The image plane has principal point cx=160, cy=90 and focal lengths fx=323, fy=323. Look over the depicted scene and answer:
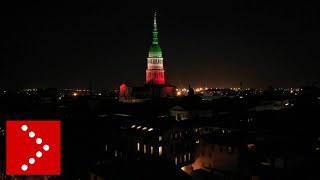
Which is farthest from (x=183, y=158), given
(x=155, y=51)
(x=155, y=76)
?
(x=155, y=51)

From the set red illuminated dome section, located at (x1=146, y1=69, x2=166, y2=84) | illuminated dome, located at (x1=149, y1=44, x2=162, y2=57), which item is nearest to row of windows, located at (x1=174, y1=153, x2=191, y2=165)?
red illuminated dome section, located at (x1=146, y1=69, x2=166, y2=84)

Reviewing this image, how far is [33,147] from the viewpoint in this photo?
3.81m

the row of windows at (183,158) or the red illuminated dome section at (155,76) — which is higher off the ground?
the red illuminated dome section at (155,76)

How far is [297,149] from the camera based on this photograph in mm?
22625

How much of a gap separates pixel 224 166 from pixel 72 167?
11227 mm

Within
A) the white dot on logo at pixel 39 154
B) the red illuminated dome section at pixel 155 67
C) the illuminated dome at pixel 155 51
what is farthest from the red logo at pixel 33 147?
the illuminated dome at pixel 155 51

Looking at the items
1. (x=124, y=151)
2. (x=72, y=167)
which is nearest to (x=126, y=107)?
(x=124, y=151)

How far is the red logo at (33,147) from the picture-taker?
12.4 feet

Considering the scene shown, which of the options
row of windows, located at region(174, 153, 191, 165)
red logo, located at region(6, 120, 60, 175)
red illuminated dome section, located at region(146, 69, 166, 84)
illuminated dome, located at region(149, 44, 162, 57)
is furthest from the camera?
illuminated dome, located at region(149, 44, 162, 57)

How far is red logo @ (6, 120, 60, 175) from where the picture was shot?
12.4 ft

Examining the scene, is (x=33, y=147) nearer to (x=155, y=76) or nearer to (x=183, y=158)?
(x=183, y=158)

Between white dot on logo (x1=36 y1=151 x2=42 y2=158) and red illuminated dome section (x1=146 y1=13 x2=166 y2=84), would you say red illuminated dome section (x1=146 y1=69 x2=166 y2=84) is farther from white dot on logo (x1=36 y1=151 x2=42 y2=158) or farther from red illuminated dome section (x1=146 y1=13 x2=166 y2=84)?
white dot on logo (x1=36 y1=151 x2=42 y2=158)

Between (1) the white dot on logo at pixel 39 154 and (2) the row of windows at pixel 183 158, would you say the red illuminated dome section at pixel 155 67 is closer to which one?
(2) the row of windows at pixel 183 158

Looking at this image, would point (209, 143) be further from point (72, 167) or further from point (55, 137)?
point (55, 137)
